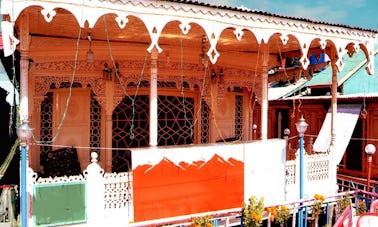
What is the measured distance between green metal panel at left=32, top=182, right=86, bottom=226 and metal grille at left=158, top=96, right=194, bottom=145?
402 cm

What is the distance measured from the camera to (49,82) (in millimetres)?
7863

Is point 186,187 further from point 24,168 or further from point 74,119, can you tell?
point 74,119

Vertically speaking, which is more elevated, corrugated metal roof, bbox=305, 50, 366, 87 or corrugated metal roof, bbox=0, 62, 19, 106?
corrugated metal roof, bbox=305, 50, 366, 87

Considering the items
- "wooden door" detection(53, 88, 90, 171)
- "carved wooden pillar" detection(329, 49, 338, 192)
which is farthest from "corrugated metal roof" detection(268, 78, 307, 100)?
"wooden door" detection(53, 88, 90, 171)

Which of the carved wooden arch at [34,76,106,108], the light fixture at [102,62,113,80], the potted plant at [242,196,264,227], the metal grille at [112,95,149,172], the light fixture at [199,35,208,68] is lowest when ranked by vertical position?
the potted plant at [242,196,264,227]

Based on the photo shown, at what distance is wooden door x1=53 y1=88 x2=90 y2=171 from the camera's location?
8.37 meters

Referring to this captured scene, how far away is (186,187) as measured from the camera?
6.45 m

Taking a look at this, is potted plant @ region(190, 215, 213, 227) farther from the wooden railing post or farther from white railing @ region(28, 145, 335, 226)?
the wooden railing post

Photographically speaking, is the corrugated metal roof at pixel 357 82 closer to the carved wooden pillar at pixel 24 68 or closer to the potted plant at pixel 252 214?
the potted plant at pixel 252 214

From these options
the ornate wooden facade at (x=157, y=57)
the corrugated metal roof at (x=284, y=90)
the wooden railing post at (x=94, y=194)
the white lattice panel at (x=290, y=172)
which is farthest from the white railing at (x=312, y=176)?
the corrugated metal roof at (x=284, y=90)

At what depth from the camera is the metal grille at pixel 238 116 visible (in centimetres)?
1083

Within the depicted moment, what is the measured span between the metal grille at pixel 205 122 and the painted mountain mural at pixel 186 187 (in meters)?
3.40

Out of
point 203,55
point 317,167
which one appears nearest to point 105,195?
point 203,55

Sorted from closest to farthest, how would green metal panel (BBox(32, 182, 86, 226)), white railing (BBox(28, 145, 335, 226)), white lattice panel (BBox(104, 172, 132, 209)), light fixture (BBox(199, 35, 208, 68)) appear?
green metal panel (BBox(32, 182, 86, 226))
white railing (BBox(28, 145, 335, 226))
white lattice panel (BBox(104, 172, 132, 209))
light fixture (BBox(199, 35, 208, 68))
